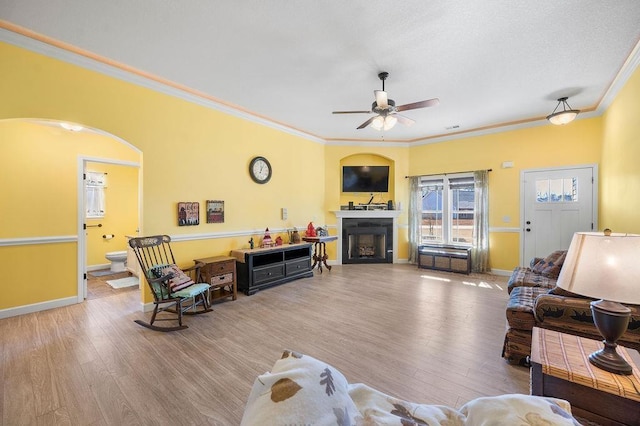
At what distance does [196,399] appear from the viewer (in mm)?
1894

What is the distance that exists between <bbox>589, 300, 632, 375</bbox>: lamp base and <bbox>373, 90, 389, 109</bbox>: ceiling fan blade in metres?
2.56

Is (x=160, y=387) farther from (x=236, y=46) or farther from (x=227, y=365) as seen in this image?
(x=236, y=46)

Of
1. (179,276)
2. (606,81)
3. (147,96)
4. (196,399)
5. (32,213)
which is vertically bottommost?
(196,399)

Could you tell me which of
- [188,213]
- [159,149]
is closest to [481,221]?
[188,213]

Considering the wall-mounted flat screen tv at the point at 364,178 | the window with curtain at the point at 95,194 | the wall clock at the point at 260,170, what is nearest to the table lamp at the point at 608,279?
the wall clock at the point at 260,170

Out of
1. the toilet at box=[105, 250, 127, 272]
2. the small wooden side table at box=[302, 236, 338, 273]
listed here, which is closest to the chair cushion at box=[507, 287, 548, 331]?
the small wooden side table at box=[302, 236, 338, 273]

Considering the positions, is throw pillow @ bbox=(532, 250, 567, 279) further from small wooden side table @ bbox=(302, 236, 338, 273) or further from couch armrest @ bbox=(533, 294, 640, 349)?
small wooden side table @ bbox=(302, 236, 338, 273)

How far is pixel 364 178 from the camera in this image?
257 inches

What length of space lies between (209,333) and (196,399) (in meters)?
1.04

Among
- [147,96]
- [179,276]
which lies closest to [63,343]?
[179,276]

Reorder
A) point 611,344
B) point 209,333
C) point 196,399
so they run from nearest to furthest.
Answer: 1. point 611,344
2. point 196,399
3. point 209,333

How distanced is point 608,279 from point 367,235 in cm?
540

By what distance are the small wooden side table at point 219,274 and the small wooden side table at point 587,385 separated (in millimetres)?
3540

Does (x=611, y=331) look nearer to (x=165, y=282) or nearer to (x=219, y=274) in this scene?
(x=165, y=282)
